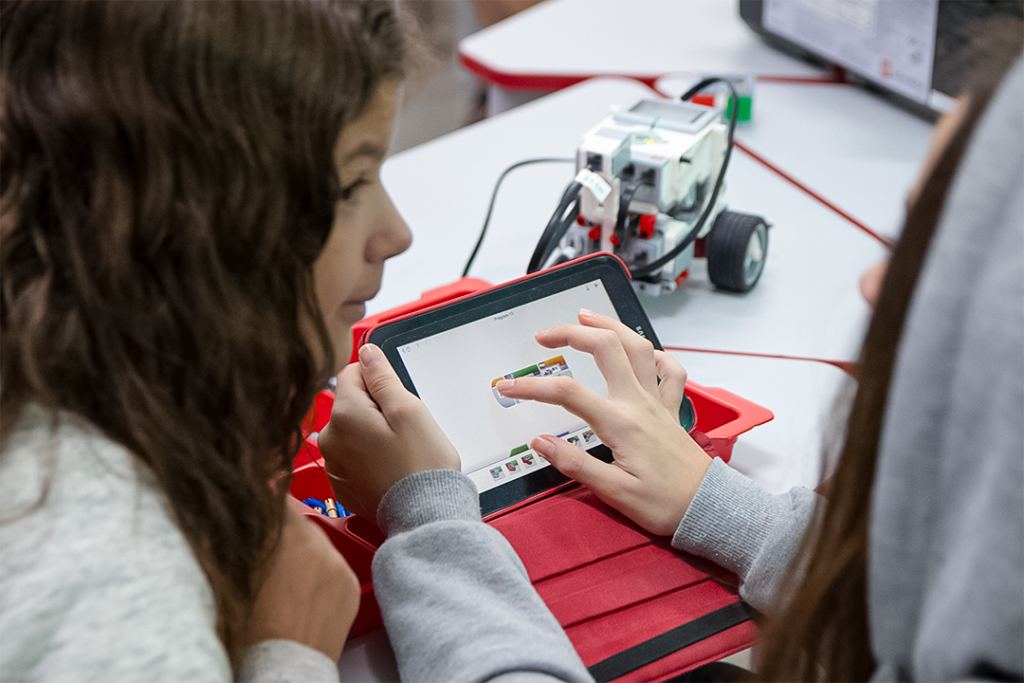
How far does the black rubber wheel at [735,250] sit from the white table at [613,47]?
1.56 feet

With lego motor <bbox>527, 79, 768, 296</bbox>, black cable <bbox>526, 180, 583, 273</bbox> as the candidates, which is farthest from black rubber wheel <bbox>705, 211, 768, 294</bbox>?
black cable <bbox>526, 180, 583, 273</bbox>

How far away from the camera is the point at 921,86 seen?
4.07ft

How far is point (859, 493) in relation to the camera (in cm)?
40

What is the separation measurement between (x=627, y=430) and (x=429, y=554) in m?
0.17

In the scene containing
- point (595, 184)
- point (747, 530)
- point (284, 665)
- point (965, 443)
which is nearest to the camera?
point (965, 443)

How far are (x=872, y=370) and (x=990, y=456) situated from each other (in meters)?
0.07

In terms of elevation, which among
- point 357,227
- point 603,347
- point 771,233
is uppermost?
point 357,227

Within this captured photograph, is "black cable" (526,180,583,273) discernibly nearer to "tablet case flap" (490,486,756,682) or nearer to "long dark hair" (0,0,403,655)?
"tablet case flap" (490,486,756,682)

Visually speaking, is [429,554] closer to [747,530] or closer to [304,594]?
[304,594]

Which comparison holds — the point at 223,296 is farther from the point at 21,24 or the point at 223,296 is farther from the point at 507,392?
the point at 507,392

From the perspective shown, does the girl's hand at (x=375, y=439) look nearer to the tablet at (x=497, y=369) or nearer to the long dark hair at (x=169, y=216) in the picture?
the tablet at (x=497, y=369)

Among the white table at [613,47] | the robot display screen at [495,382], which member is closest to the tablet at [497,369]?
the robot display screen at [495,382]

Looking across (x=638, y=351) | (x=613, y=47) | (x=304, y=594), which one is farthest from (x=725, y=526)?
(x=613, y=47)

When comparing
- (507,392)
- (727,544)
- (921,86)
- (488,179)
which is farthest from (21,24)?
(921,86)
